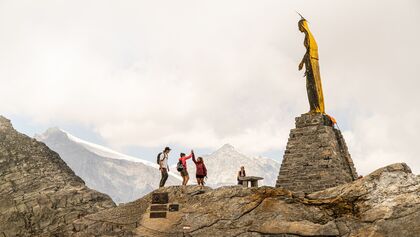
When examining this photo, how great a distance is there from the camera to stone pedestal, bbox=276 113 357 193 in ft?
57.3

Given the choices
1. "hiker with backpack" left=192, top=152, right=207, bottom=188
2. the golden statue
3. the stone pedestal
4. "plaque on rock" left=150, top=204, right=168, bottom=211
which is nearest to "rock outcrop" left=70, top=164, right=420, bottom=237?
"plaque on rock" left=150, top=204, right=168, bottom=211

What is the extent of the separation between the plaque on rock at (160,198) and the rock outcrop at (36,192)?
5291 mm

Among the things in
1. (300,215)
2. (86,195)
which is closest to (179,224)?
Result: (300,215)

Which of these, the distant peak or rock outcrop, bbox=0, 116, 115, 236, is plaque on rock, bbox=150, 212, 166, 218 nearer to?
rock outcrop, bbox=0, 116, 115, 236

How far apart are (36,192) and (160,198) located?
36.4ft

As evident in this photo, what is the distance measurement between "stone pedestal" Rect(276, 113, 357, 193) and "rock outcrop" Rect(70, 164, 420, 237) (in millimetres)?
6294

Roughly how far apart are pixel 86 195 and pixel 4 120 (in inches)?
387

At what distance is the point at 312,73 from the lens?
20.1 metres

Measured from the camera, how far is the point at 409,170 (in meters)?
10.6

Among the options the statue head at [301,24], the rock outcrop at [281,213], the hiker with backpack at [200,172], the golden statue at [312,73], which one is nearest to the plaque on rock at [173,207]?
the rock outcrop at [281,213]

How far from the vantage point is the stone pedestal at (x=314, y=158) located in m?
17.5

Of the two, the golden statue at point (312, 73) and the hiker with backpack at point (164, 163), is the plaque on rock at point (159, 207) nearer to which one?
the hiker with backpack at point (164, 163)

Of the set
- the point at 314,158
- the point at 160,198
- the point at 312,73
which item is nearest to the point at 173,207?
the point at 160,198

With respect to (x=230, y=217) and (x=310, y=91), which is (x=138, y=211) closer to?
(x=230, y=217)
